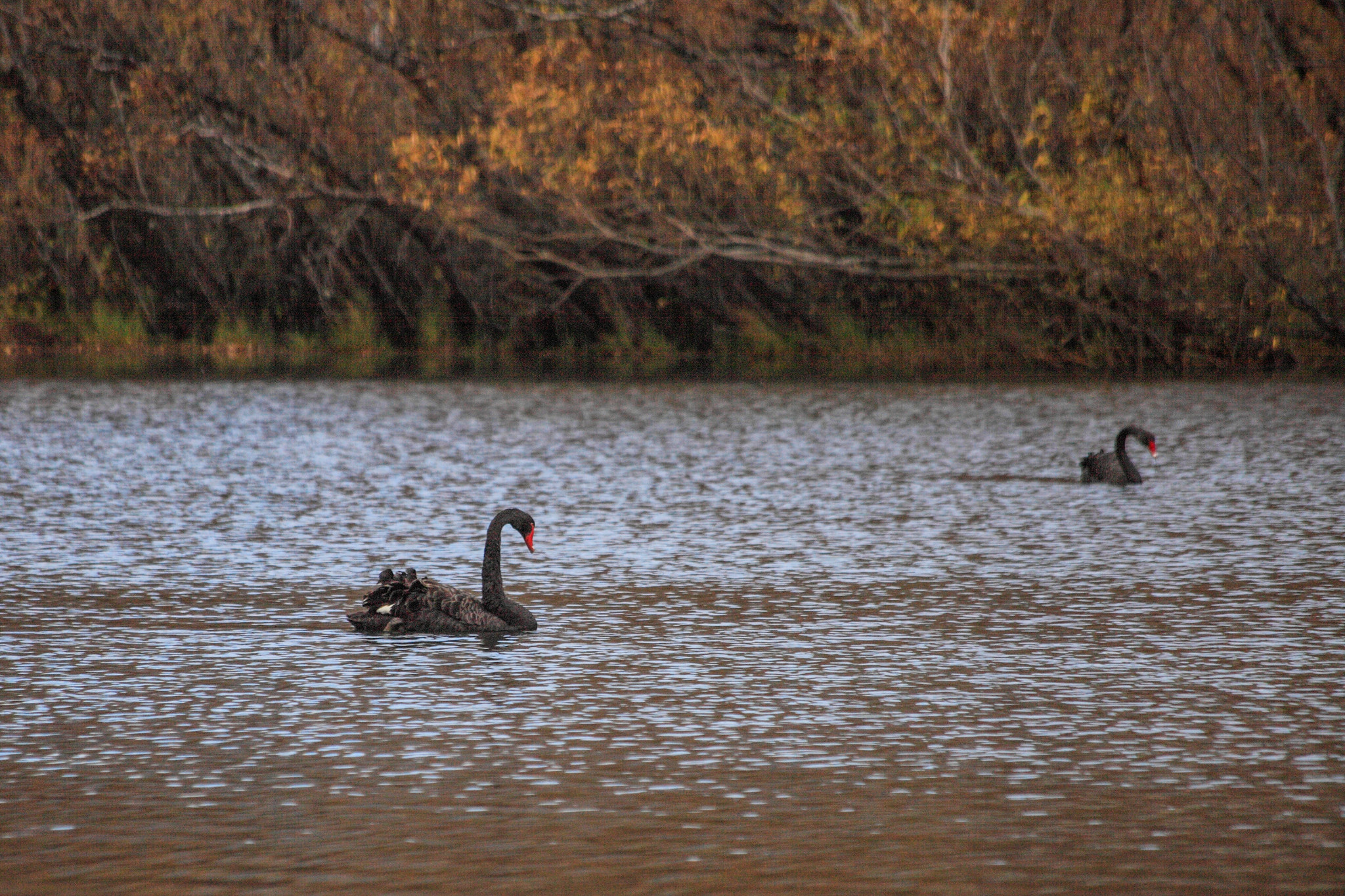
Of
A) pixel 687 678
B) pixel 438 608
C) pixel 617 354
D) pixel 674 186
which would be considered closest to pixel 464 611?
pixel 438 608

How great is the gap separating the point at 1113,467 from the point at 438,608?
8036 millimetres

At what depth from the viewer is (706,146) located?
93.6 feet

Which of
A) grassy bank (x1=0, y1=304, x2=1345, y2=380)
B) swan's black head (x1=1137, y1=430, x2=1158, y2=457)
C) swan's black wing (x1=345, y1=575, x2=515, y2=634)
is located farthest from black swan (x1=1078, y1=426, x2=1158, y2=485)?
grassy bank (x1=0, y1=304, x2=1345, y2=380)

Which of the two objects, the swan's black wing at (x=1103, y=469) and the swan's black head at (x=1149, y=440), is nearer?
the swan's black wing at (x=1103, y=469)

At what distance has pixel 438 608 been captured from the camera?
34.3 feet

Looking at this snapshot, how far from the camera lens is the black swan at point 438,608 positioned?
10.3m

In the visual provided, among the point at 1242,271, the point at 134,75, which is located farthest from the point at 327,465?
the point at 134,75

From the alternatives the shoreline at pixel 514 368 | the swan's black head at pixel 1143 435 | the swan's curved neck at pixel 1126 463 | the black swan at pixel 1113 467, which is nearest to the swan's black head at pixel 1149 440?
the swan's black head at pixel 1143 435

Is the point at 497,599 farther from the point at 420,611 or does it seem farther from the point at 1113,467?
the point at 1113,467

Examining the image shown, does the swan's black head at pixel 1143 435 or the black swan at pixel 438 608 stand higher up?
the swan's black head at pixel 1143 435

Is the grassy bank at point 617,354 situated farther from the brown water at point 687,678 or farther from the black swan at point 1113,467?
the black swan at point 1113,467

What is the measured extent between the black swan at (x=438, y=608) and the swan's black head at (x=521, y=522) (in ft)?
0.90

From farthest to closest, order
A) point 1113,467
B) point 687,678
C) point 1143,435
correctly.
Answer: point 1143,435 → point 1113,467 → point 687,678

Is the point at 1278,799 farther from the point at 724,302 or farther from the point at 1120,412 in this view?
the point at 724,302
